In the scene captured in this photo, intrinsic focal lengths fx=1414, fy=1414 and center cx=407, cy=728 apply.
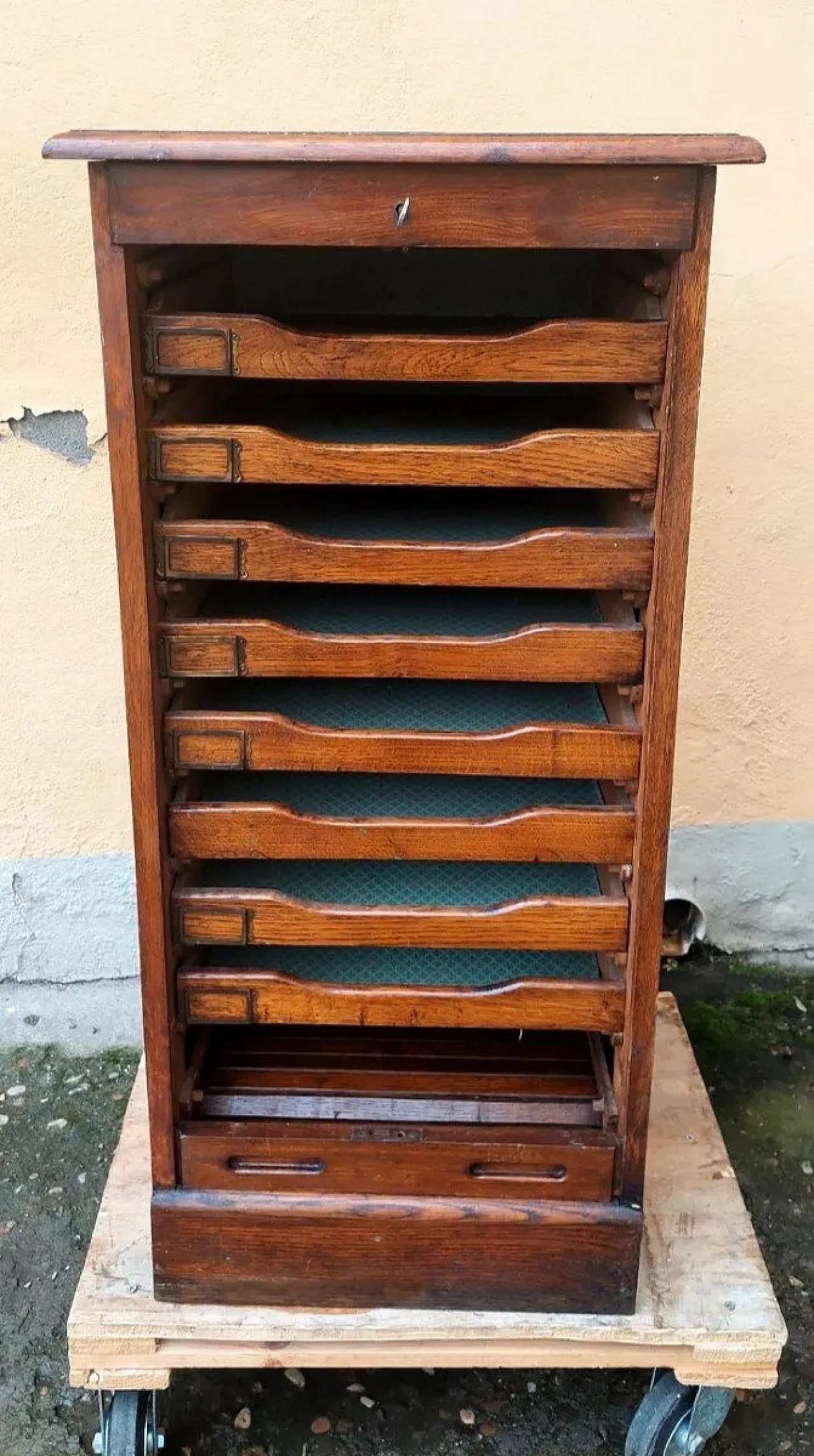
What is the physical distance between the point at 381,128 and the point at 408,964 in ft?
4.15

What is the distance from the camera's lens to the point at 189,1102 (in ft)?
5.46

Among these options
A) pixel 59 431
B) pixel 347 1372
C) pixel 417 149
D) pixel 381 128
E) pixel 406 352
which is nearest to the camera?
pixel 417 149

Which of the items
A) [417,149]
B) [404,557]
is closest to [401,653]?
[404,557]

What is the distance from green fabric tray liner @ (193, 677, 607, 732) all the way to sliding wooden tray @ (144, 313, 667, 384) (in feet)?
1.29

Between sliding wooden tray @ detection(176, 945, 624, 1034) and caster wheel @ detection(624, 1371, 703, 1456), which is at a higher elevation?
sliding wooden tray @ detection(176, 945, 624, 1034)

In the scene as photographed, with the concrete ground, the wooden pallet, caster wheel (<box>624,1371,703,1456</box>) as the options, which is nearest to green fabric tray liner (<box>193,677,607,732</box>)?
the wooden pallet

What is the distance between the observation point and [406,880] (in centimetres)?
172

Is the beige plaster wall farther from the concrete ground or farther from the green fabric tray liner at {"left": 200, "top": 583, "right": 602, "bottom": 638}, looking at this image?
the green fabric tray liner at {"left": 200, "top": 583, "right": 602, "bottom": 638}

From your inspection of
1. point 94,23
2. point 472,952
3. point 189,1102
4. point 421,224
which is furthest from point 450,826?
point 94,23

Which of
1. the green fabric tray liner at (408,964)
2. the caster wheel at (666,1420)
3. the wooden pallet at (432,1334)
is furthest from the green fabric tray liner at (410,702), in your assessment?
the caster wheel at (666,1420)

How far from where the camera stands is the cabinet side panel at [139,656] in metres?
1.33

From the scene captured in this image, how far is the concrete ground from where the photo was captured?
1.88m

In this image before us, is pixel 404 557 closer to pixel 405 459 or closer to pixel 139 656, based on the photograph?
pixel 405 459

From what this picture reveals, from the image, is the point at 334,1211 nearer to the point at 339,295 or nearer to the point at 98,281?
the point at 98,281
